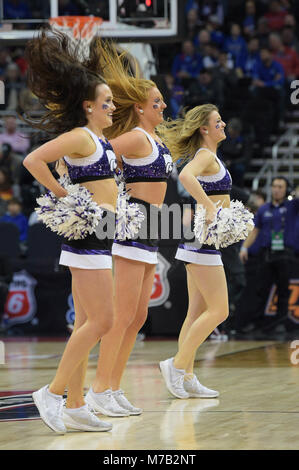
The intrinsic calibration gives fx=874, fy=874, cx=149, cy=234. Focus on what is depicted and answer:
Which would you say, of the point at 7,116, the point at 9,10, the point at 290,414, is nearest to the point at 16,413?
the point at 290,414

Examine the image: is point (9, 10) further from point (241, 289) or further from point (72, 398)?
point (72, 398)

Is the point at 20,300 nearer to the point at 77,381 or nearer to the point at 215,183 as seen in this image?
the point at 215,183

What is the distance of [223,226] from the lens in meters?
5.73

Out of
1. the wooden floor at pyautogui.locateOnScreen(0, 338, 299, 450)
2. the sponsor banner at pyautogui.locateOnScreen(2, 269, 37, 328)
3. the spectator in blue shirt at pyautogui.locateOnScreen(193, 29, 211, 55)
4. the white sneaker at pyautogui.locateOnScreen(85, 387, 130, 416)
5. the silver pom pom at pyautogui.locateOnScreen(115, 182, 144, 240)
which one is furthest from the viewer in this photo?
the spectator in blue shirt at pyautogui.locateOnScreen(193, 29, 211, 55)

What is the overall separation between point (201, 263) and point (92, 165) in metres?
1.47

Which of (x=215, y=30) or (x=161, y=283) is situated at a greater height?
(x=215, y=30)

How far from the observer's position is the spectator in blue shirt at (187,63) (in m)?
15.2

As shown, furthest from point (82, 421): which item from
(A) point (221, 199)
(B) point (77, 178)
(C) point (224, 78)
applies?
(C) point (224, 78)

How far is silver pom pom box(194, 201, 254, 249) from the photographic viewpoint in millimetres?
5746

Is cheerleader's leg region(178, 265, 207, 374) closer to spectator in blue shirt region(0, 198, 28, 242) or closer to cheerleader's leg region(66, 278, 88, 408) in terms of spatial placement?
cheerleader's leg region(66, 278, 88, 408)

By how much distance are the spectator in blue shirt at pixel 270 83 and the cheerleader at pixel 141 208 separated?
8.65 m

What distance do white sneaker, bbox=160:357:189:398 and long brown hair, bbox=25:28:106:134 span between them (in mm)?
1943

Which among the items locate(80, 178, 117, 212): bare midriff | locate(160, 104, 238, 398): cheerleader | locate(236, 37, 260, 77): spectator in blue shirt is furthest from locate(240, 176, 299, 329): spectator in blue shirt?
locate(80, 178, 117, 212): bare midriff
